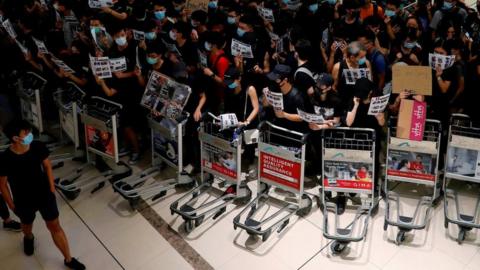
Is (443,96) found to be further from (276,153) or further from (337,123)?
(276,153)

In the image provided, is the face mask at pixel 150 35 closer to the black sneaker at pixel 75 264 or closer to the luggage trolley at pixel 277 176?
the luggage trolley at pixel 277 176

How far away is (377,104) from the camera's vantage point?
468 cm

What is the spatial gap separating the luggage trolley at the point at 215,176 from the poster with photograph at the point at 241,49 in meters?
1.01

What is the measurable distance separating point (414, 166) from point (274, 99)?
173 centimetres

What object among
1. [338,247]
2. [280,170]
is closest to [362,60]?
[280,170]

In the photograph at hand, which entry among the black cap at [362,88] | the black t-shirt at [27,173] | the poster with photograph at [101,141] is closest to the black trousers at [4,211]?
the black t-shirt at [27,173]

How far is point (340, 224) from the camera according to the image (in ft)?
17.1

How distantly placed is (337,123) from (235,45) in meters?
1.62

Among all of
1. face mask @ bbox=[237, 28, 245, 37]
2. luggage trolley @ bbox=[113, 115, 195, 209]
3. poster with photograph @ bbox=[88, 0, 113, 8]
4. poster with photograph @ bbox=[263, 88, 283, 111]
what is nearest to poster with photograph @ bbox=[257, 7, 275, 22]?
face mask @ bbox=[237, 28, 245, 37]

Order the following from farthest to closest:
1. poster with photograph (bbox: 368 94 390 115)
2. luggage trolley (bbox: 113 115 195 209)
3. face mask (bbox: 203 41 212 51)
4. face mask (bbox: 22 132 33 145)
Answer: face mask (bbox: 203 41 212 51) → luggage trolley (bbox: 113 115 195 209) → poster with photograph (bbox: 368 94 390 115) → face mask (bbox: 22 132 33 145)

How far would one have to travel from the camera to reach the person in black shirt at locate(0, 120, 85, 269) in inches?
162

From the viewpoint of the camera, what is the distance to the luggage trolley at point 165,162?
5496 millimetres

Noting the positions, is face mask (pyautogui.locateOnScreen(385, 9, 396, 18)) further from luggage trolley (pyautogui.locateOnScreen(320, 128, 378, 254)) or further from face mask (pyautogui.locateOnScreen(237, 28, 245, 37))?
luggage trolley (pyautogui.locateOnScreen(320, 128, 378, 254))

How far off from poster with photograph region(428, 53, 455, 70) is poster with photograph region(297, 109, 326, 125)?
143cm
